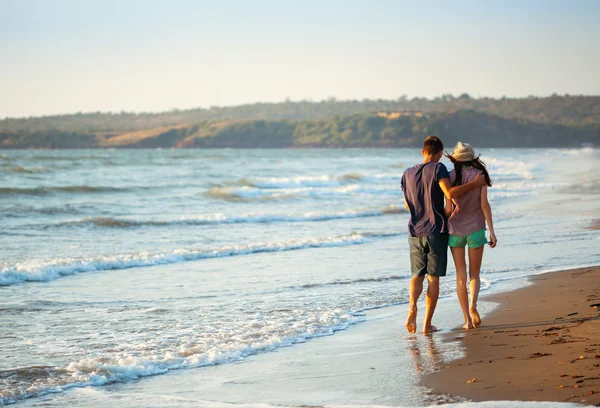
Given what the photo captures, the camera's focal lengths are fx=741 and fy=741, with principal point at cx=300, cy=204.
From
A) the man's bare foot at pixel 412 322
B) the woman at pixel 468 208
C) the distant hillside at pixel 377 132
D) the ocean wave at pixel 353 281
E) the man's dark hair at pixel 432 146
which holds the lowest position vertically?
the ocean wave at pixel 353 281

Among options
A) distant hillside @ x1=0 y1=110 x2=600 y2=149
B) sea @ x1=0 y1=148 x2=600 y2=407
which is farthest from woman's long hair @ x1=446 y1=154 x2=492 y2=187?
distant hillside @ x1=0 y1=110 x2=600 y2=149

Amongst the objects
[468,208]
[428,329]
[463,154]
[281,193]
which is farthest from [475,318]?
[281,193]

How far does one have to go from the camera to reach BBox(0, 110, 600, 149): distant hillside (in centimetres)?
15612

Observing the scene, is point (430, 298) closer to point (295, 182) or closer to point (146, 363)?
point (146, 363)

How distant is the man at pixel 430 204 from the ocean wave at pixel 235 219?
1298cm

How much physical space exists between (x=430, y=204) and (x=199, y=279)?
480cm

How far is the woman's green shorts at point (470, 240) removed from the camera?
6.49 meters

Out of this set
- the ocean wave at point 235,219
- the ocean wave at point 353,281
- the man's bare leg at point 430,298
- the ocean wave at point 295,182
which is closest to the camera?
the man's bare leg at point 430,298

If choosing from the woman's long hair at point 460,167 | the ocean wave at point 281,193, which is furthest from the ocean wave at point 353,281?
the ocean wave at point 281,193

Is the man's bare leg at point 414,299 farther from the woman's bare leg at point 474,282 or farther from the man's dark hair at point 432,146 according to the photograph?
the man's dark hair at point 432,146

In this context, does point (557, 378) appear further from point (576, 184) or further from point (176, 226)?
point (576, 184)

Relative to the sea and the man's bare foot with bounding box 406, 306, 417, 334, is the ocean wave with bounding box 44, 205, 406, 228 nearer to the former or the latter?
the sea

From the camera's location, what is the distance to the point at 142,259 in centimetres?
1217

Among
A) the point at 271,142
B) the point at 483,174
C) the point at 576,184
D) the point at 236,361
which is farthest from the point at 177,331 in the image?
the point at 271,142
